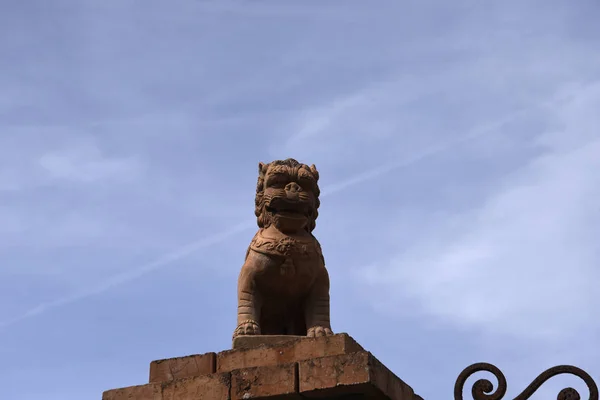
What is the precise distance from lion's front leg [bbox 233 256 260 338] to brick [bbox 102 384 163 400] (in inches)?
37.1

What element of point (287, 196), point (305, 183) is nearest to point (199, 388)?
point (287, 196)

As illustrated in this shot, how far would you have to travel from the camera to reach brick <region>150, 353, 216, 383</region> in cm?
1005

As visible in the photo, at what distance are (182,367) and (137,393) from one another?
42 centimetres

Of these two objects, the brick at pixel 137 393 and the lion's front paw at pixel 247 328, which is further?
the lion's front paw at pixel 247 328

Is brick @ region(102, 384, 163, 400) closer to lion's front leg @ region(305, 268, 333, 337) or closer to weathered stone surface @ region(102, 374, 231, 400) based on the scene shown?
weathered stone surface @ region(102, 374, 231, 400)

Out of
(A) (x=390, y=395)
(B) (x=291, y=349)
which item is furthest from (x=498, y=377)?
(B) (x=291, y=349)

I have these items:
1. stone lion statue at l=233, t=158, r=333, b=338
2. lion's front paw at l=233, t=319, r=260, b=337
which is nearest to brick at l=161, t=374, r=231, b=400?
lion's front paw at l=233, t=319, r=260, b=337

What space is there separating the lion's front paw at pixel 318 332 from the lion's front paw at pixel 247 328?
17.6 inches

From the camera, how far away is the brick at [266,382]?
9.52 meters

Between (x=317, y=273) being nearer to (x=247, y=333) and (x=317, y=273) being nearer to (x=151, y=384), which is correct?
(x=247, y=333)

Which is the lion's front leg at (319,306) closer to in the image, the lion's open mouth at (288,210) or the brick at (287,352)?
the lion's open mouth at (288,210)

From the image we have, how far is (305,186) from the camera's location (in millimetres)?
11086

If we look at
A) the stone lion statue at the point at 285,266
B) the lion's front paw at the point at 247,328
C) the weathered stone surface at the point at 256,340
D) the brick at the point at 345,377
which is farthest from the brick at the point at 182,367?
the brick at the point at 345,377

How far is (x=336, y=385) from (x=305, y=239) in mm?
1853
